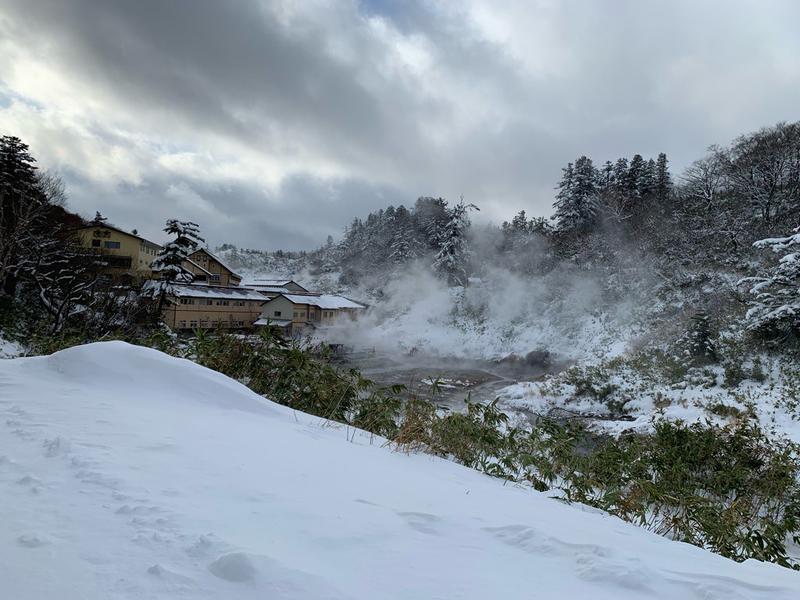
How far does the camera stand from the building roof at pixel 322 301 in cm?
3241

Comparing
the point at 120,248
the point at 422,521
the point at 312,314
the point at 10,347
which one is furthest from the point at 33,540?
the point at 120,248

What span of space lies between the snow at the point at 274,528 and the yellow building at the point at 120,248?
2814 cm

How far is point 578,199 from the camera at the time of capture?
108 feet

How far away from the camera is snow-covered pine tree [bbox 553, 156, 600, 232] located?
106ft

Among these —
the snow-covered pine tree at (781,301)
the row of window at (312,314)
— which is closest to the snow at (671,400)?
the snow-covered pine tree at (781,301)

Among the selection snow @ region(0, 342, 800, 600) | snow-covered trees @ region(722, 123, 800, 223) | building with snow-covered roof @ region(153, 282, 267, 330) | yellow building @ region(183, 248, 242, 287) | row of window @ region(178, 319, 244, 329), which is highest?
snow-covered trees @ region(722, 123, 800, 223)

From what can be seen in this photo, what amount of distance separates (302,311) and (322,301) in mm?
2279

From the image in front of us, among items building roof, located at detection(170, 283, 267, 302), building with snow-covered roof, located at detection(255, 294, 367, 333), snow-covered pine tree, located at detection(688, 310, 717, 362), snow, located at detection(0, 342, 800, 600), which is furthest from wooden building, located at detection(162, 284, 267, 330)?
snow-covered pine tree, located at detection(688, 310, 717, 362)

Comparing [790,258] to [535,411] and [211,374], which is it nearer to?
[535,411]

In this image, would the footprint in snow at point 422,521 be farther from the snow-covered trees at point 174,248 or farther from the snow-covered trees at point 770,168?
the snow-covered trees at point 770,168

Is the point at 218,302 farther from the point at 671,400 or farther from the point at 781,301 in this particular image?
the point at 781,301

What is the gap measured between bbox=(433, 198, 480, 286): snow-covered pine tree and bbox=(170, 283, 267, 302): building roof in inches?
624

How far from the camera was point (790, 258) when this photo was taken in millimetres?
11156

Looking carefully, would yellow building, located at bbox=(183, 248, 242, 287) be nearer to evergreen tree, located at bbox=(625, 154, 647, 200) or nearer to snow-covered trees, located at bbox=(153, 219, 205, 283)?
snow-covered trees, located at bbox=(153, 219, 205, 283)
